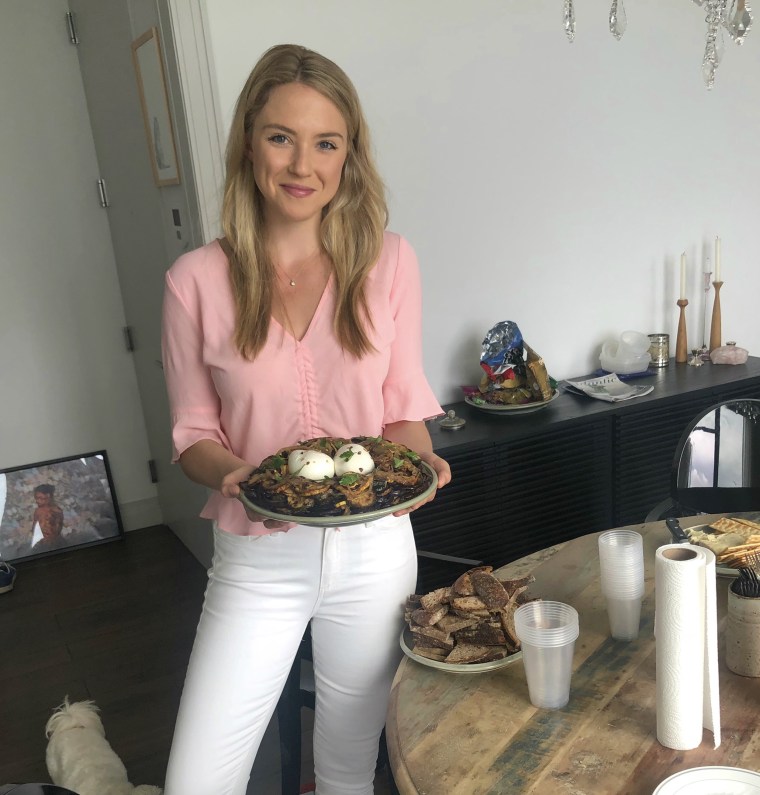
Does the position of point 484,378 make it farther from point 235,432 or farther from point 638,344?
point 235,432

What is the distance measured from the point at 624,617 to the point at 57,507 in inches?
116

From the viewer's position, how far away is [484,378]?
2768mm

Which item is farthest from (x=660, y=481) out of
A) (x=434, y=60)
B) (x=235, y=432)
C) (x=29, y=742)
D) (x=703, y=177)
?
(x=29, y=742)

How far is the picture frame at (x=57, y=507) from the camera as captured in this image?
352 centimetres

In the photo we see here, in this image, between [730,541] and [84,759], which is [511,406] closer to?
[730,541]

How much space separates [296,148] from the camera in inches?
51.8

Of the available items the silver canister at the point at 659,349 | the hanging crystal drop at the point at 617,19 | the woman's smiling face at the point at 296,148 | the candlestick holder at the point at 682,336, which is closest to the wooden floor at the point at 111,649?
the woman's smiling face at the point at 296,148

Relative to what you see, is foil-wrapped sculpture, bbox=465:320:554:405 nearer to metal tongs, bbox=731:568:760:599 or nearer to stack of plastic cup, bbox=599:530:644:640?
stack of plastic cup, bbox=599:530:644:640

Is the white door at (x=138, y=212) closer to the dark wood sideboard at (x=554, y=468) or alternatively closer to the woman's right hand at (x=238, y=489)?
the dark wood sideboard at (x=554, y=468)

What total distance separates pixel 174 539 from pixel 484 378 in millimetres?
1662

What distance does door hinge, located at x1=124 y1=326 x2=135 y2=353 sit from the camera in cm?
361

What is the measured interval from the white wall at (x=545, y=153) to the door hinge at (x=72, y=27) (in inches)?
53.0

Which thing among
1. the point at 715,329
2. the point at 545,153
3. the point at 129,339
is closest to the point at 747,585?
the point at 545,153

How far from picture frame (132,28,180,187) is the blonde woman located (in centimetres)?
113
